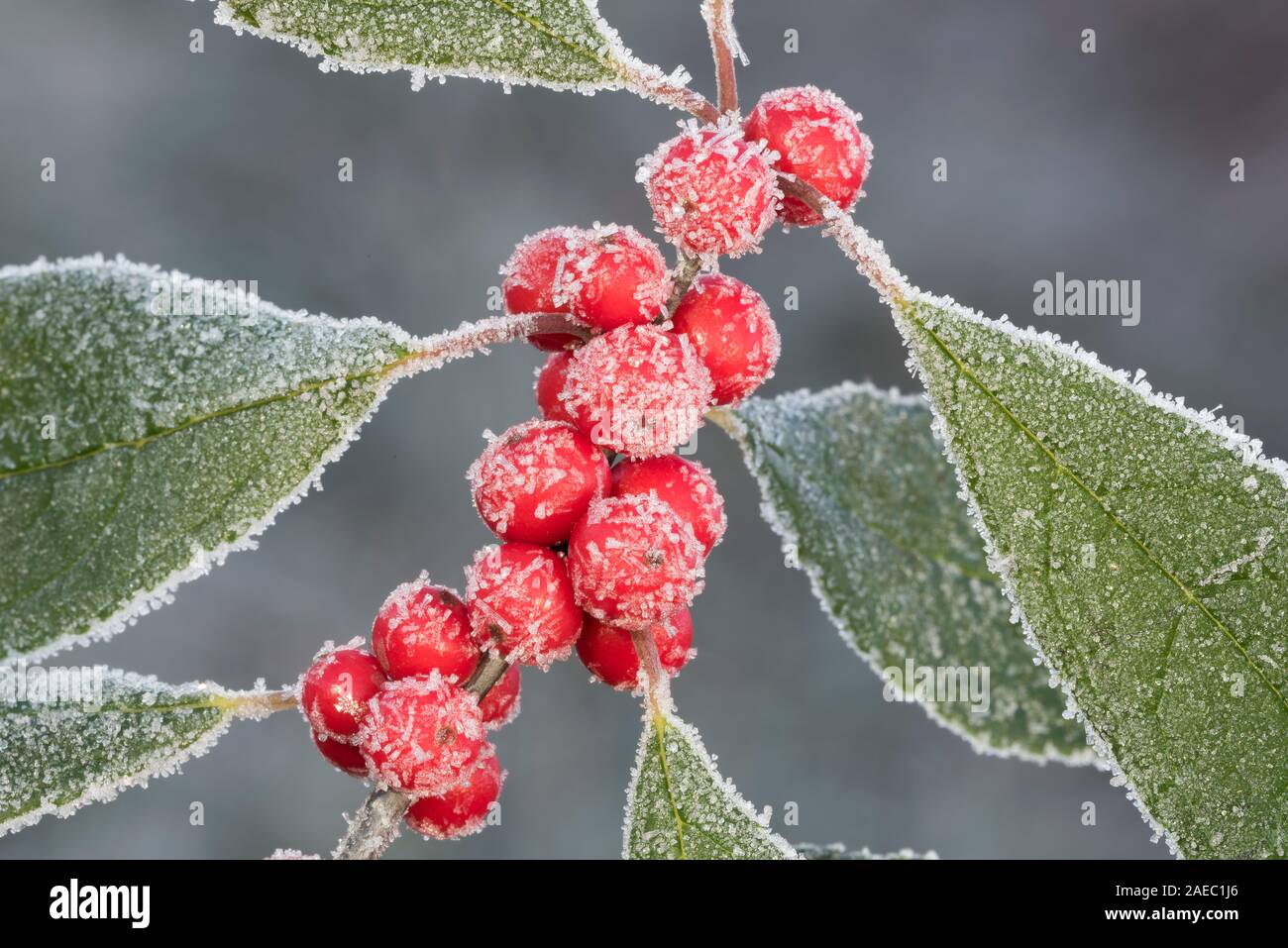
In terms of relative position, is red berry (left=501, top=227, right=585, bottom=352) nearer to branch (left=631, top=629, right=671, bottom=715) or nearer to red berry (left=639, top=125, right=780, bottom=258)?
red berry (left=639, top=125, right=780, bottom=258)

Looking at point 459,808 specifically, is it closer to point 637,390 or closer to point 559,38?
point 637,390

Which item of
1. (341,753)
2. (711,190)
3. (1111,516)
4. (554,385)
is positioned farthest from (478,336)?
(1111,516)

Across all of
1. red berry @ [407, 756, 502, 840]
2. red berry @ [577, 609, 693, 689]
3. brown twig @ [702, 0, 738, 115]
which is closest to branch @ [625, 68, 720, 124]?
brown twig @ [702, 0, 738, 115]

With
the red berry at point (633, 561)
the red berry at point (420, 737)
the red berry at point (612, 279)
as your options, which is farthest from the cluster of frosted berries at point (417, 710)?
the red berry at point (612, 279)

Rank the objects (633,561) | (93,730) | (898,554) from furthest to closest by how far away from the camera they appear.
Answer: (898,554)
(93,730)
(633,561)
